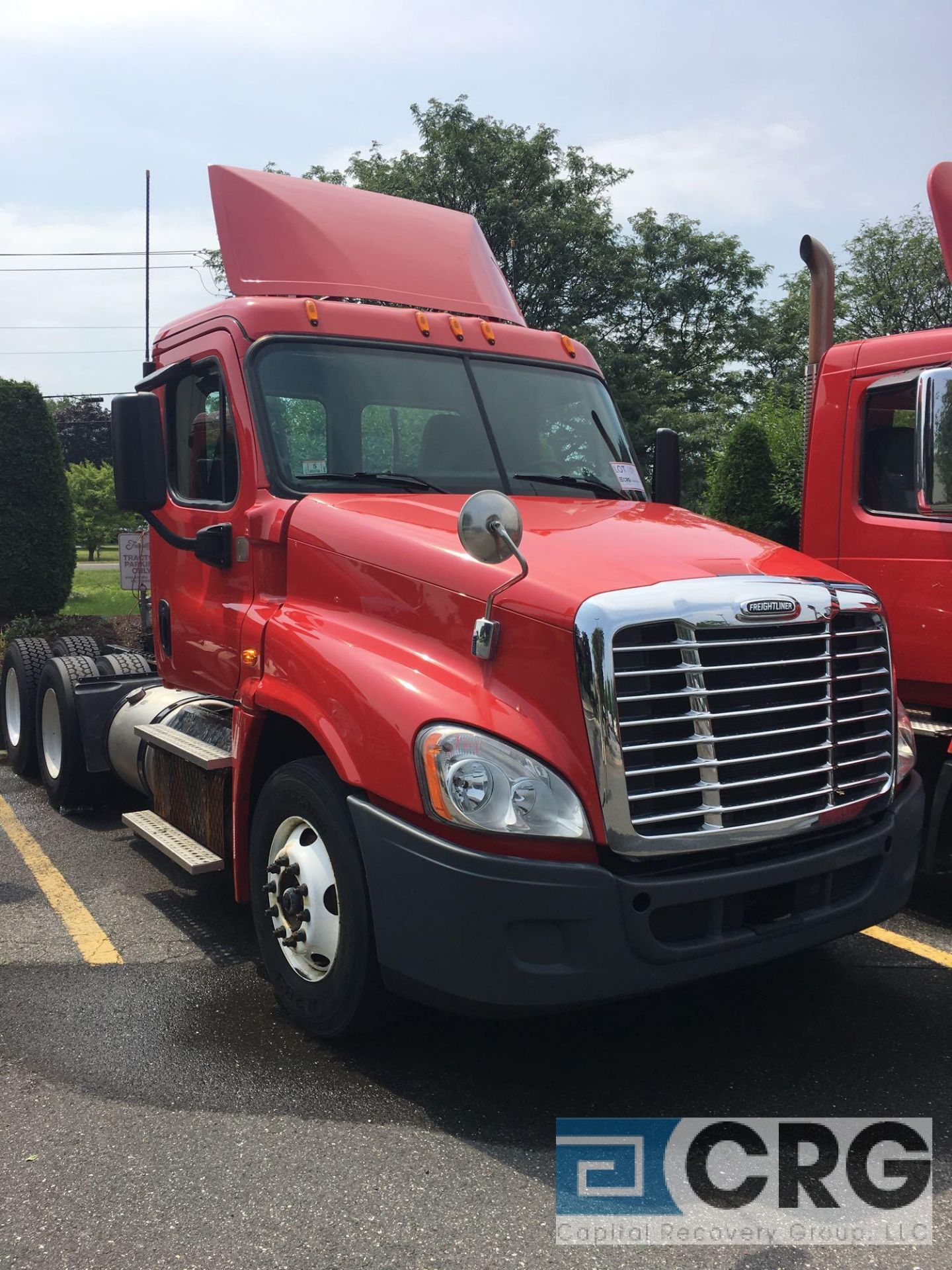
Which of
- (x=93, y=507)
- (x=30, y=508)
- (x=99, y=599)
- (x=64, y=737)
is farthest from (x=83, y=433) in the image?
(x=64, y=737)

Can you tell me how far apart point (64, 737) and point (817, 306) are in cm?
505

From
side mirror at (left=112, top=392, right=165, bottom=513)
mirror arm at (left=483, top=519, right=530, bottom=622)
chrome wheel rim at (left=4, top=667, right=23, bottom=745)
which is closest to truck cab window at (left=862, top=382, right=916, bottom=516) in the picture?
mirror arm at (left=483, top=519, right=530, bottom=622)

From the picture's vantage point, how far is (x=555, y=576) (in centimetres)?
337

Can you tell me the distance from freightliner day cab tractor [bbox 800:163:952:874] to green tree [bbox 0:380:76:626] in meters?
11.4

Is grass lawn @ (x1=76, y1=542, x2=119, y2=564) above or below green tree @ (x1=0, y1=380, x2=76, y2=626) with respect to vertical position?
below

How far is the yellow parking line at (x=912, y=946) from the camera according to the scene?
4.70 m

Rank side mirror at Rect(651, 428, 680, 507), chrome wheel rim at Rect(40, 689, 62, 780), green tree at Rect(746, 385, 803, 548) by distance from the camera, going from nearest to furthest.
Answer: side mirror at Rect(651, 428, 680, 507)
chrome wheel rim at Rect(40, 689, 62, 780)
green tree at Rect(746, 385, 803, 548)

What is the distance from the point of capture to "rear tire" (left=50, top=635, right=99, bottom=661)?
7832 mm

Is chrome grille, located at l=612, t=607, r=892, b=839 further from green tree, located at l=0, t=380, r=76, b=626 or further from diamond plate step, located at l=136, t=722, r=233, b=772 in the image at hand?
green tree, located at l=0, t=380, r=76, b=626

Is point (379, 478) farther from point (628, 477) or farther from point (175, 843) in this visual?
point (175, 843)

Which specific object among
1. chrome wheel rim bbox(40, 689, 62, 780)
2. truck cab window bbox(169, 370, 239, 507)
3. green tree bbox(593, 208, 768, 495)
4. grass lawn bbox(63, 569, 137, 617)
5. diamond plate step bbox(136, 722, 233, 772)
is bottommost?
grass lawn bbox(63, 569, 137, 617)

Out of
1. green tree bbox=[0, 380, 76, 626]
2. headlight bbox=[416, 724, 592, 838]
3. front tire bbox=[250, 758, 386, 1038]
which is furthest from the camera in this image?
A: green tree bbox=[0, 380, 76, 626]

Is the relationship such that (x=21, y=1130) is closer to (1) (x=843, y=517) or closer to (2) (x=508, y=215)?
(1) (x=843, y=517)

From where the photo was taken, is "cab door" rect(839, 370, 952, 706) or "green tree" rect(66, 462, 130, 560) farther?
"green tree" rect(66, 462, 130, 560)
